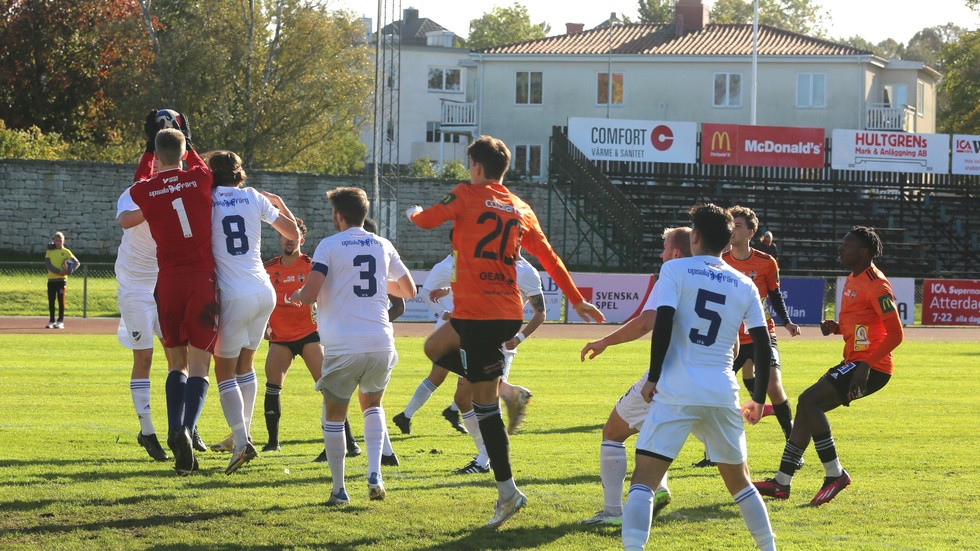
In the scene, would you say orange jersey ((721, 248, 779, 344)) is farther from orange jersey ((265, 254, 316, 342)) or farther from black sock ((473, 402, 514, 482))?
black sock ((473, 402, 514, 482))

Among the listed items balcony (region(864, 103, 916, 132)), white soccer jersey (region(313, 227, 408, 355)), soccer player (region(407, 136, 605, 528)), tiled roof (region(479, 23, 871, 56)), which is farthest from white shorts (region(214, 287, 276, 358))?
tiled roof (region(479, 23, 871, 56))

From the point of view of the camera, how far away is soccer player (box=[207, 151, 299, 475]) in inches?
311

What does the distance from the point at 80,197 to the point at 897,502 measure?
33.3m

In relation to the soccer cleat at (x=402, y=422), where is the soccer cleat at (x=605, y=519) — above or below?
above

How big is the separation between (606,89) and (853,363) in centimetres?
4596

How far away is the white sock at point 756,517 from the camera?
577 centimetres

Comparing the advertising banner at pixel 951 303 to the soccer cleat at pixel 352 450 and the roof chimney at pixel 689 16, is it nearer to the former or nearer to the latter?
the soccer cleat at pixel 352 450

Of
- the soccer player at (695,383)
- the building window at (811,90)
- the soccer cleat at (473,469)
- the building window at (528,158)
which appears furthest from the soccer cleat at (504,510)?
the building window at (811,90)

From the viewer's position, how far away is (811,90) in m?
51.6

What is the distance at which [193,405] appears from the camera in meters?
7.75

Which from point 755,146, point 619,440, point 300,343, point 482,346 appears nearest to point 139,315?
point 300,343

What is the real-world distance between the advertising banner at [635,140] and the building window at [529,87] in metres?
14.5

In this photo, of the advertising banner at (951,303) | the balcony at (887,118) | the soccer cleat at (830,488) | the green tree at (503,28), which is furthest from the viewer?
the green tree at (503,28)

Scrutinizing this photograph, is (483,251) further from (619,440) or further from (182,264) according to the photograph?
(182,264)
